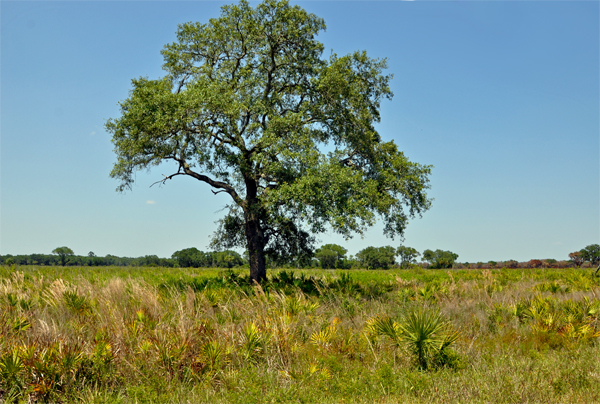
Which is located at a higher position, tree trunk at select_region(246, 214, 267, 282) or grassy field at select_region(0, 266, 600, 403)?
tree trunk at select_region(246, 214, 267, 282)

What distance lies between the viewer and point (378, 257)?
366 feet

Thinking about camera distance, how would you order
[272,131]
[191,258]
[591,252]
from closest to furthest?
1. [272,131]
2. [591,252]
3. [191,258]

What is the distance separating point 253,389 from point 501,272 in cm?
2546

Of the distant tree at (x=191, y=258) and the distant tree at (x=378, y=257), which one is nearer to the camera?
the distant tree at (x=191, y=258)

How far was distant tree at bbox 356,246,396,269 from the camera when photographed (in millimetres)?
110250

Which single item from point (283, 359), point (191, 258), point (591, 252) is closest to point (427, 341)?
point (283, 359)

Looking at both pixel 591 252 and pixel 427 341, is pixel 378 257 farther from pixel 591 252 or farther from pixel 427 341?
pixel 427 341

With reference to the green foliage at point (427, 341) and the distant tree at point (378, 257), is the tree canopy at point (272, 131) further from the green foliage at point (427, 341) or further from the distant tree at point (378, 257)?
the distant tree at point (378, 257)

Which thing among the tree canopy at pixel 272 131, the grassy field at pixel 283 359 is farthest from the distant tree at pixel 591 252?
the grassy field at pixel 283 359

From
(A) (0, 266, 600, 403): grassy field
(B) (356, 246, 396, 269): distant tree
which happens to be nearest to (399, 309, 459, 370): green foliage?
(A) (0, 266, 600, 403): grassy field

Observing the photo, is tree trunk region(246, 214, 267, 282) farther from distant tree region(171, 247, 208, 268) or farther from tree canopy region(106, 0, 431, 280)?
distant tree region(171, 247, 208, 268)

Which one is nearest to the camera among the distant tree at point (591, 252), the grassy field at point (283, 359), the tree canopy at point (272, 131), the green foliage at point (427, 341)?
the grassy field at point (283, 359)

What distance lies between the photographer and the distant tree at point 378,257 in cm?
11025

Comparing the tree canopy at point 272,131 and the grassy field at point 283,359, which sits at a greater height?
the tree canopy at point 272,131
